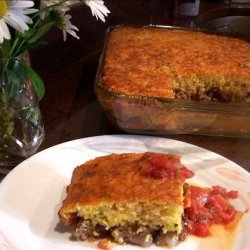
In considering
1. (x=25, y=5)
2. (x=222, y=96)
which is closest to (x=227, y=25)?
(x=222, y=96)

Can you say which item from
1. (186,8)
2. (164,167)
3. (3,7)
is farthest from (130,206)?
(186,8)

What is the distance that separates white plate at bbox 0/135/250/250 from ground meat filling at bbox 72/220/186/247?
0.08 ft

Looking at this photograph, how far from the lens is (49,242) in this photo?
1.25m

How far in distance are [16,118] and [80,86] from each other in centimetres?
65

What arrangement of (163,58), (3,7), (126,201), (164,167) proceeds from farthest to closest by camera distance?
(163,58) → (164,167) → (126,201) → (3,7)

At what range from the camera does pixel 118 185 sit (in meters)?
1.30

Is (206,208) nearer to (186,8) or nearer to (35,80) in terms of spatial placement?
(35,80)

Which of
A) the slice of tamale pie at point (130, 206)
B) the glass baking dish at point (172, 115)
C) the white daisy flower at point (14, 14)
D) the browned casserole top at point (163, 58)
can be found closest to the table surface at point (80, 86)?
the glass baking dish at point (172, 115)

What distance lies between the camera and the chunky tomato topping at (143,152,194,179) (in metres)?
1.33

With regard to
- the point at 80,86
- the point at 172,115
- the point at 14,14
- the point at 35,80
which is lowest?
the point at 80,86

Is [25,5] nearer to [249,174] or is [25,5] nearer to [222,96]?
[249,174]

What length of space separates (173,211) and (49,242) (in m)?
0.36

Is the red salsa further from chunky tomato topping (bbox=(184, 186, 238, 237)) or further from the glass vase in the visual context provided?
the glass vase

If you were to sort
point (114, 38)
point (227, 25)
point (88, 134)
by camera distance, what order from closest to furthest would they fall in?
point (88, 134)
point (114, 38)
point (227, 25)
